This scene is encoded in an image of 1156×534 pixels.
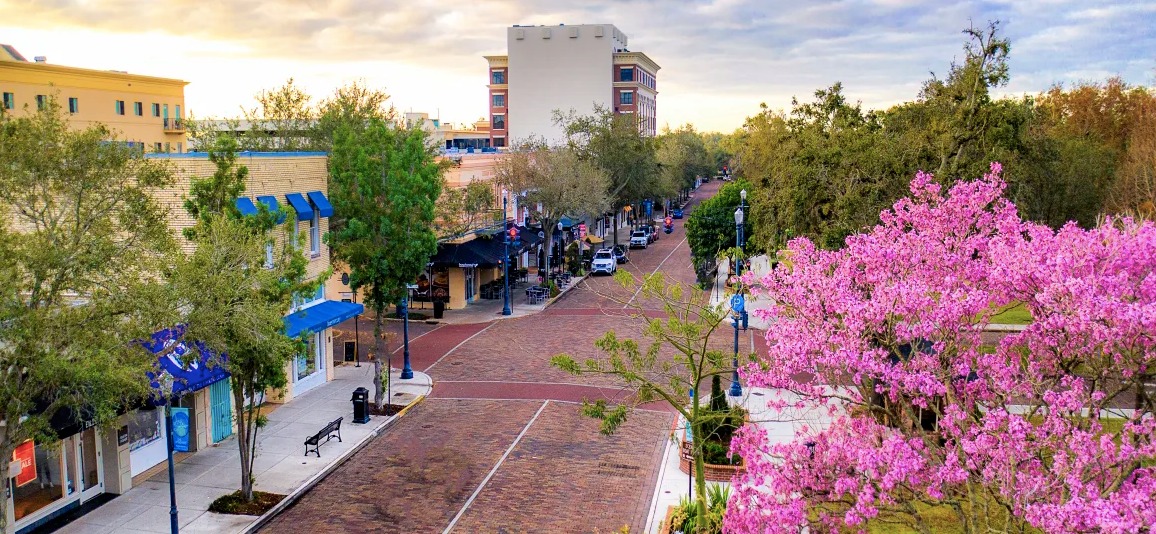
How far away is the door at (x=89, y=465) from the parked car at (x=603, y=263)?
4177 centimetres

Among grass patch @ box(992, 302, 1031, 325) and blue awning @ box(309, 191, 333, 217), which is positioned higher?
blue awning @ box(309, 191, 333, 217)

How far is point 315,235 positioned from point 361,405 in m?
7.67

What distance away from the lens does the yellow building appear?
228ft

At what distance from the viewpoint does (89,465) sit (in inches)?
775

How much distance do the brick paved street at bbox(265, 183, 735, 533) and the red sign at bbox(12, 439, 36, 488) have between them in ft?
15.5

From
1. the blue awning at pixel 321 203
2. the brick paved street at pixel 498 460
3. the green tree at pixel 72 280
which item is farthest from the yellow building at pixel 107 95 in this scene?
the green tree at pixel 72 280

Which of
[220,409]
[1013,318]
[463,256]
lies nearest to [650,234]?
[463,256]

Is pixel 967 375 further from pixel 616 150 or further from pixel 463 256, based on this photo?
pixel 616 150

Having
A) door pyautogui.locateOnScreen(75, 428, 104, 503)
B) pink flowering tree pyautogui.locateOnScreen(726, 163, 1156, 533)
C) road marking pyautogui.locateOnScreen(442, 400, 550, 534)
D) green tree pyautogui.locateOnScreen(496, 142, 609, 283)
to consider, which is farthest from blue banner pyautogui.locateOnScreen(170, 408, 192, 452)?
green tree pyautogui.locateOnScreen(496, 142, 609, 283)

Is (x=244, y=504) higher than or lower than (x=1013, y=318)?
lower

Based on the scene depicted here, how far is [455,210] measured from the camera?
145 ft

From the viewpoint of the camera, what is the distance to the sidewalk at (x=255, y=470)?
18484 mm

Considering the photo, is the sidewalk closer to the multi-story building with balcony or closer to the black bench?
the black bench

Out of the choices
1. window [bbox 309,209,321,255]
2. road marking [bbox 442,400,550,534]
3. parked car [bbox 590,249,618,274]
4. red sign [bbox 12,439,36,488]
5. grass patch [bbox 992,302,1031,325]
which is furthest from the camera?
parked car [bbox 590,249,618,274]
